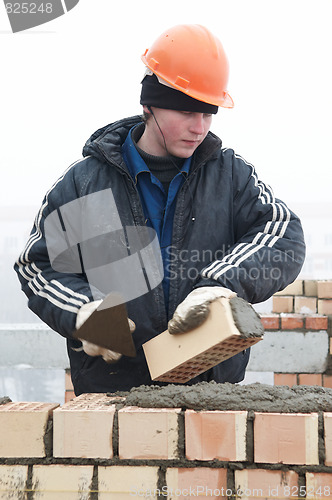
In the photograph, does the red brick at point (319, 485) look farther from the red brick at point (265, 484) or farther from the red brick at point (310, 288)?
the red brick at point (310, 288)

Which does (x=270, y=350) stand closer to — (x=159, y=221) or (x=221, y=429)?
(x=159, y=221)

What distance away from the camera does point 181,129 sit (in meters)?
2.65

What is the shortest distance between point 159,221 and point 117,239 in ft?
0.67

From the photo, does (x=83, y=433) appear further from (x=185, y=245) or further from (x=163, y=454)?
(x=185, y=245)

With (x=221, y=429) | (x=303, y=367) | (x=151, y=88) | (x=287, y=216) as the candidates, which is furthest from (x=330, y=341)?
(x=221, y=429)

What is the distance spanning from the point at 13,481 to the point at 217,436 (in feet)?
2.09

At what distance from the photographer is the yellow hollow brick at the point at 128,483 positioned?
1853mm

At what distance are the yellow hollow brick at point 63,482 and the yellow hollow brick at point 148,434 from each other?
130mm

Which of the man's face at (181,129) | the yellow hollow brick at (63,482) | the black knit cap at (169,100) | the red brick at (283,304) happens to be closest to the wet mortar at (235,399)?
the yellow hollow brick at (63,482)

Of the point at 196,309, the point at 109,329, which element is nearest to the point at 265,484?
the point at 196,309

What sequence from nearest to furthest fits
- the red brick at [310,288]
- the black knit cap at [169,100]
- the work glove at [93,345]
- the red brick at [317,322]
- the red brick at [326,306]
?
the work glove at [93,345] → the black knit cap at [169,100] → the red brick at [317,322] → the red brick at [326,306] → the red brick at [310,288]

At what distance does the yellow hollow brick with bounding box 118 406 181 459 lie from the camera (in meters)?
1.86

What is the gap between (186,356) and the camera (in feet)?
7.40

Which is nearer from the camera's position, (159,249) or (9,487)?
(9,487)
